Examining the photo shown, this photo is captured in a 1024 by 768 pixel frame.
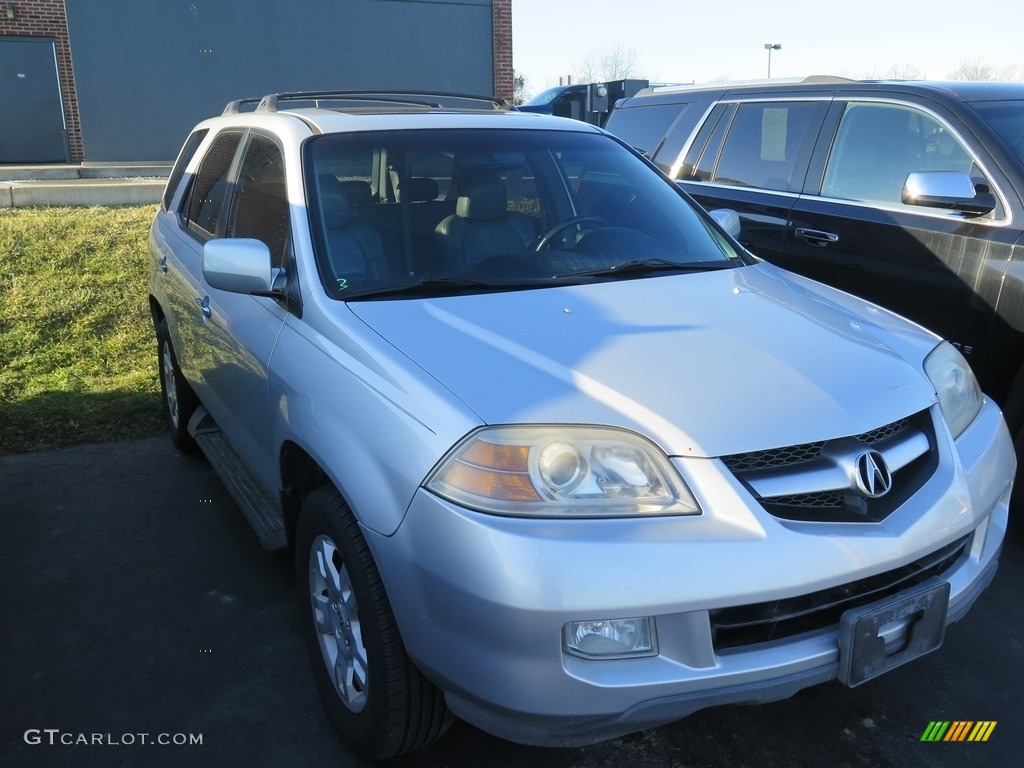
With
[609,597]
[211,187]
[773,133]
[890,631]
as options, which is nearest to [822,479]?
[890,631]

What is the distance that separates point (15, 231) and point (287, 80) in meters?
8.16

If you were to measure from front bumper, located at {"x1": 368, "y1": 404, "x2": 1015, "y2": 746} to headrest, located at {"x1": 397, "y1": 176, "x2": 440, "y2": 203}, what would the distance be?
4.87ft

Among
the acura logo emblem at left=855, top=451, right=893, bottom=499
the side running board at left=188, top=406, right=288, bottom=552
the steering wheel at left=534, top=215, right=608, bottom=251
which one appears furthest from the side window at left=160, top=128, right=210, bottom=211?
the acura logo emblem at left=855, top=451, right=893, bottom=499

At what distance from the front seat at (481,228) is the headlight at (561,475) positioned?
42.0 inches

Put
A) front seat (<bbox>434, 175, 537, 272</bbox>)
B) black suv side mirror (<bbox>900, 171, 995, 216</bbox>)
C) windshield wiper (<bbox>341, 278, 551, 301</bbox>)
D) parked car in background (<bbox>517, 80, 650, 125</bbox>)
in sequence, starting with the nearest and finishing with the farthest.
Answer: windshield wiper (<bbox>341, 278, 551, 301</bbox>), front seat (<bbox>434, 175, 537, 272</bbox>), black suv side mirror (<bbox>900, 171, 995, 216</bbox>), parked car in background (<bbox>517, 80, 650, 125</bbox>)

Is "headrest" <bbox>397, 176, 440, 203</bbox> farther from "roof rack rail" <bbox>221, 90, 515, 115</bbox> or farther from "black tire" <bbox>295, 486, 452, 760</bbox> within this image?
"black tire" <bbox>295, 486, 452, 760</bbox>

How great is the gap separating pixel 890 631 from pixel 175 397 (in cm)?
388

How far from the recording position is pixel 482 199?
336cm

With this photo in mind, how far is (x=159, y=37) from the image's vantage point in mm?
15555

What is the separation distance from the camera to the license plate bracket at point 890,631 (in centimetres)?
212

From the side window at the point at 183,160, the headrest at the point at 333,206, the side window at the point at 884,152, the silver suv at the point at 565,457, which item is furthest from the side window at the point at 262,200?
the side window at the point at 884,152

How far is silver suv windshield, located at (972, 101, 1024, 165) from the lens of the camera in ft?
13.4

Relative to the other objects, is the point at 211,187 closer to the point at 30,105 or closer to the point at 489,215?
the point at 489,215

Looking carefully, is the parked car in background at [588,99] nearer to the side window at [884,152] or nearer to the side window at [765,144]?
the side window at [765,144]
